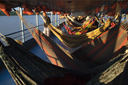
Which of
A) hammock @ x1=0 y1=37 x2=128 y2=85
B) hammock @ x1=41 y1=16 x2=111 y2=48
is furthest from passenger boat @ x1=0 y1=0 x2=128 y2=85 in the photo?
hammock @ x1=41 y1=16 x2=111 y2=48

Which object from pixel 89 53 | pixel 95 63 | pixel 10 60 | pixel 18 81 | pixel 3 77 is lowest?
pixel 3 77

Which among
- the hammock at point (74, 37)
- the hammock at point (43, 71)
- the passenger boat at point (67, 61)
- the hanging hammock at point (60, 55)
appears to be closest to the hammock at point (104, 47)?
the passenger boat at point (67, 61)

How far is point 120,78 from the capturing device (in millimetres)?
711

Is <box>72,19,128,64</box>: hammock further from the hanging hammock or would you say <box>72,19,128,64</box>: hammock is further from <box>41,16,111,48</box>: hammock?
<box>41,16,111,48</box>: hammock

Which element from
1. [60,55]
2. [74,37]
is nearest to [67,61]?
[60,55]

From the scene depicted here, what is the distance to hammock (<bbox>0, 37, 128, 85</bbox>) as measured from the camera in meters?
0.65

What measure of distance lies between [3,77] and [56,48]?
0.92 metres

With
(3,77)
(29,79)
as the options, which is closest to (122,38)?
(29,79)

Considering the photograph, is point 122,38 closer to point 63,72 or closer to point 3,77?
point 63,72

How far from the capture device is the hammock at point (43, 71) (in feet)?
2.14

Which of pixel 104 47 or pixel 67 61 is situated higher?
pixel 104 47

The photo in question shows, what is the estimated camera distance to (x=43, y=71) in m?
0.88

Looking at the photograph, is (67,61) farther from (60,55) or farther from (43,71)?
(43,71)

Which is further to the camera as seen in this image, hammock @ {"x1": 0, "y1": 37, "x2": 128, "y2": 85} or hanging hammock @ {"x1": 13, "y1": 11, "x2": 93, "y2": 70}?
hanging hammock @ {"x1": 13, "y1": 11, "x2": 93, "y2": 70}
